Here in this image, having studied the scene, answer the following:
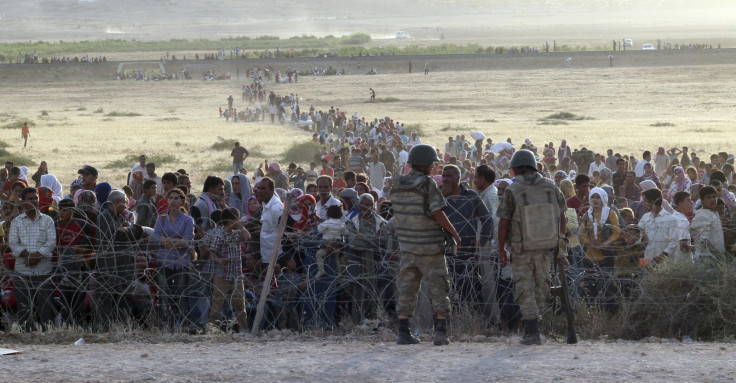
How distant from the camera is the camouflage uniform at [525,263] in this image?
24.2 ft

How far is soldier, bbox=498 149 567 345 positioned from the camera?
7355mm

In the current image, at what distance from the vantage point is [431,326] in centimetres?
827

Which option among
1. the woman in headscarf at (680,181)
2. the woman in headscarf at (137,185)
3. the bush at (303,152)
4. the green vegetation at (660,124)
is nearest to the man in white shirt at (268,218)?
the woman in headscarf at (137,185)

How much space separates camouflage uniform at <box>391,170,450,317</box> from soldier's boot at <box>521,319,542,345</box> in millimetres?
613

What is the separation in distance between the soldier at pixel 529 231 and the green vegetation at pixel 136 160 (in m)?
22.5

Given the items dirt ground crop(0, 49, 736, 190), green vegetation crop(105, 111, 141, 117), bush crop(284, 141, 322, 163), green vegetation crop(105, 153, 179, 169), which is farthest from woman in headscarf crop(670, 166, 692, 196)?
green vegetation crop(105, 111, 141, 117)

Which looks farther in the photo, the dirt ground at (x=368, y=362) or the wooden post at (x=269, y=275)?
the wooden post at (x=269, y=275)

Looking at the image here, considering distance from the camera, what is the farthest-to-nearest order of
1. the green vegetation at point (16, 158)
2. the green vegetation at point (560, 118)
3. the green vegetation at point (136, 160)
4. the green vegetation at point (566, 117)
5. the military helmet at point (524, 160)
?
the green vegetation at point (566, 117)
the green vegetation at point (560, 118)
the green vegetation at point (16, 158)
the green vegetation at point (136, 160)
the military helmet at point (524, 160)

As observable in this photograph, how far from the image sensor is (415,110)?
51.5m

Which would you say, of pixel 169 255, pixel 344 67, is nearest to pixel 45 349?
pixel 169 255

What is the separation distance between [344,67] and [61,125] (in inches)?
1548

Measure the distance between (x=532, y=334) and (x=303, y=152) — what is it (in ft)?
77.0

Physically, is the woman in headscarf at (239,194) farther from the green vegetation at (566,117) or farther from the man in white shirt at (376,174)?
the green vegetation at (566,117)

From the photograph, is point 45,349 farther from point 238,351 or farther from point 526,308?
point 526,308
